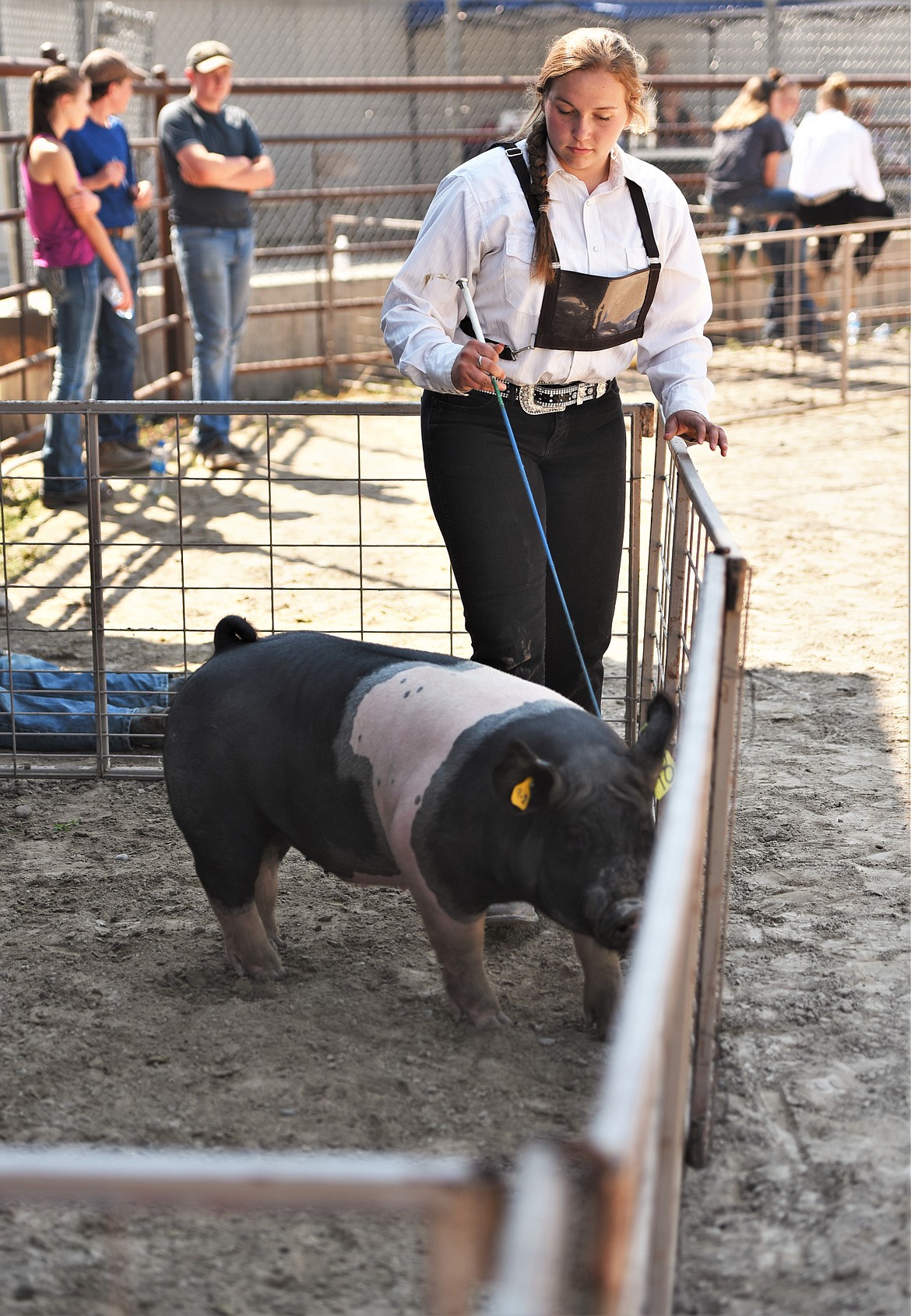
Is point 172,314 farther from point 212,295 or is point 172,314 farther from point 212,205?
point 212,205

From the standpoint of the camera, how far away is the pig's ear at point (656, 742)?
8.23 ft

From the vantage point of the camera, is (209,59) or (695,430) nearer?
(695,430)

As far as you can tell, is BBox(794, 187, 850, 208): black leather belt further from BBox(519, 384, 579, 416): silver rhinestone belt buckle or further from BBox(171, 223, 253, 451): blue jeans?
BBox(519, 384, 579, 416): silver rhinestone belt buckle

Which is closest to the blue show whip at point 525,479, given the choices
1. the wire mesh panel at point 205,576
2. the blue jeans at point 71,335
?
the wire mesh panel at point 205,576

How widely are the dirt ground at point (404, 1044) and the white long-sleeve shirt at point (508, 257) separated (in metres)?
1.32

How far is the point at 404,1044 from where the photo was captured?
2920 mm

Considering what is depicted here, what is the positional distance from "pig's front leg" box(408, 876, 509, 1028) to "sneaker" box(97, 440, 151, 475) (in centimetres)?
521

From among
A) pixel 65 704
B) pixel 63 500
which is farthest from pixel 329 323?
pixel 65 704

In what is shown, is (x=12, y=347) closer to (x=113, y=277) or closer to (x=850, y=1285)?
(x=113, y=277)

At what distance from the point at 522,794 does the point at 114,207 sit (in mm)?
5820

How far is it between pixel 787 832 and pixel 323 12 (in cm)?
1329

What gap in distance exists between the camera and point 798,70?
50.3ft

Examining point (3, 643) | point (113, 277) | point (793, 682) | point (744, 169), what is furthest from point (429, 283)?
point (744, 169)

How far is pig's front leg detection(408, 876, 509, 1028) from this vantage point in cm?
280
